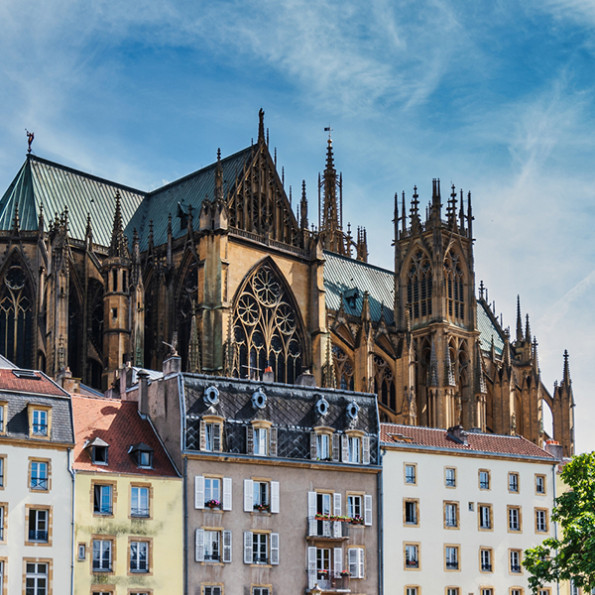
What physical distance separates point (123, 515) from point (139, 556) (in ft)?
6.07

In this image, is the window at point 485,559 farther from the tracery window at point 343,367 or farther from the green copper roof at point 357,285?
the green copper roof at point 357,285

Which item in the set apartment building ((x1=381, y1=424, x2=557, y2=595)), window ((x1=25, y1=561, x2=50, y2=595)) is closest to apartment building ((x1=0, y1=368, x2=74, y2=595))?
window ((x1=25, y1=561, x2=50, y2=595))

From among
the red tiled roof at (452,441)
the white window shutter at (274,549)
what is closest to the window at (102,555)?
the white window shutter at (274,549)

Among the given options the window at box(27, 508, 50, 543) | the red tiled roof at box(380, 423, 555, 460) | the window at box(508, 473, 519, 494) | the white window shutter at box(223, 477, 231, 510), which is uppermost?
the red tiled roof at box(380, 423, 555, 460)

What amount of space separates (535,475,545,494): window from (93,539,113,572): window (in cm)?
2468

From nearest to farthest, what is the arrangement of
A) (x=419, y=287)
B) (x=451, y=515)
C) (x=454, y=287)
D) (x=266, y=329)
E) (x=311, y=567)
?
(x=311, y=567), (x=451, y=515), (x=266, y=329), (x=454, y=287), (x=419, y=287)

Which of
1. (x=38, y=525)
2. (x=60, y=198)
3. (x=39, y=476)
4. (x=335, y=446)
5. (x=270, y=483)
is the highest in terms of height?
(x=60, y=198)

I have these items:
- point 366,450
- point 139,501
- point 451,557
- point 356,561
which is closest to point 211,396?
→ point 139,501

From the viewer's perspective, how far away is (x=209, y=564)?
58406 mm

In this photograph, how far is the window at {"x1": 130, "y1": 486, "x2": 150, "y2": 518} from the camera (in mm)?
57375

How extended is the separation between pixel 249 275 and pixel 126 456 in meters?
31.6

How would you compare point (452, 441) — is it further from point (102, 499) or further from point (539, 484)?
point (102, 499)

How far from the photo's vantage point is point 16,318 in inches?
3386

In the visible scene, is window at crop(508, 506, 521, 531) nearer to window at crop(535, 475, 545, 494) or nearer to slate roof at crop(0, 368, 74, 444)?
window at crop(535, 475, 545, 494)
